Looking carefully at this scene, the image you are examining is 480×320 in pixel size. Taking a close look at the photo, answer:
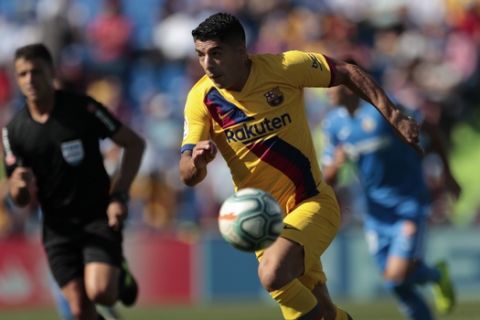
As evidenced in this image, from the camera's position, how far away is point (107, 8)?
23047 mm

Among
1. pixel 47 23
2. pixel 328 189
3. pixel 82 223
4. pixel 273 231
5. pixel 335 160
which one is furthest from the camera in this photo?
pixel 47 23

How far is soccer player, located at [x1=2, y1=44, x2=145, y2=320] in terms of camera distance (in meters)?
9.99

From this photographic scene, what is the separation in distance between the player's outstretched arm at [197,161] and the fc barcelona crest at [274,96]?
→ 0.72 m

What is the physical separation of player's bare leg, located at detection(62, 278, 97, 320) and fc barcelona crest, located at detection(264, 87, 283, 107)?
231cm

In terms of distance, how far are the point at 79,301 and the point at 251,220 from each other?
2.21 meters

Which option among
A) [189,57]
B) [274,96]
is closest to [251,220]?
[274,96]

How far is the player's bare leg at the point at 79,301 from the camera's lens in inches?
384

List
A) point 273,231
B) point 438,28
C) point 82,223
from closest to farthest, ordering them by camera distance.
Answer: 1. point 273,231
2. point 82,223
3. point 438,28

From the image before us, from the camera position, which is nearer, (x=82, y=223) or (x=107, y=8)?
(x=82, y=223)

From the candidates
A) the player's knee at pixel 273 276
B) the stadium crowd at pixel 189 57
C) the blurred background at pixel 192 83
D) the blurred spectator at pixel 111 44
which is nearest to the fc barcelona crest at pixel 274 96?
the player's knee at pixel 273 276

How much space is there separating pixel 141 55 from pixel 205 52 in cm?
1449

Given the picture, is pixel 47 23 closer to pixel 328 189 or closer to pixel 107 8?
pixel 107 8

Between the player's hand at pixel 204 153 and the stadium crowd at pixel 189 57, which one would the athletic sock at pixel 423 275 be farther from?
the stadium crowd at pixel 189 57

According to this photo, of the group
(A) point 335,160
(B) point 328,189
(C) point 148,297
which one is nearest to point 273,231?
(B) point 328,189
